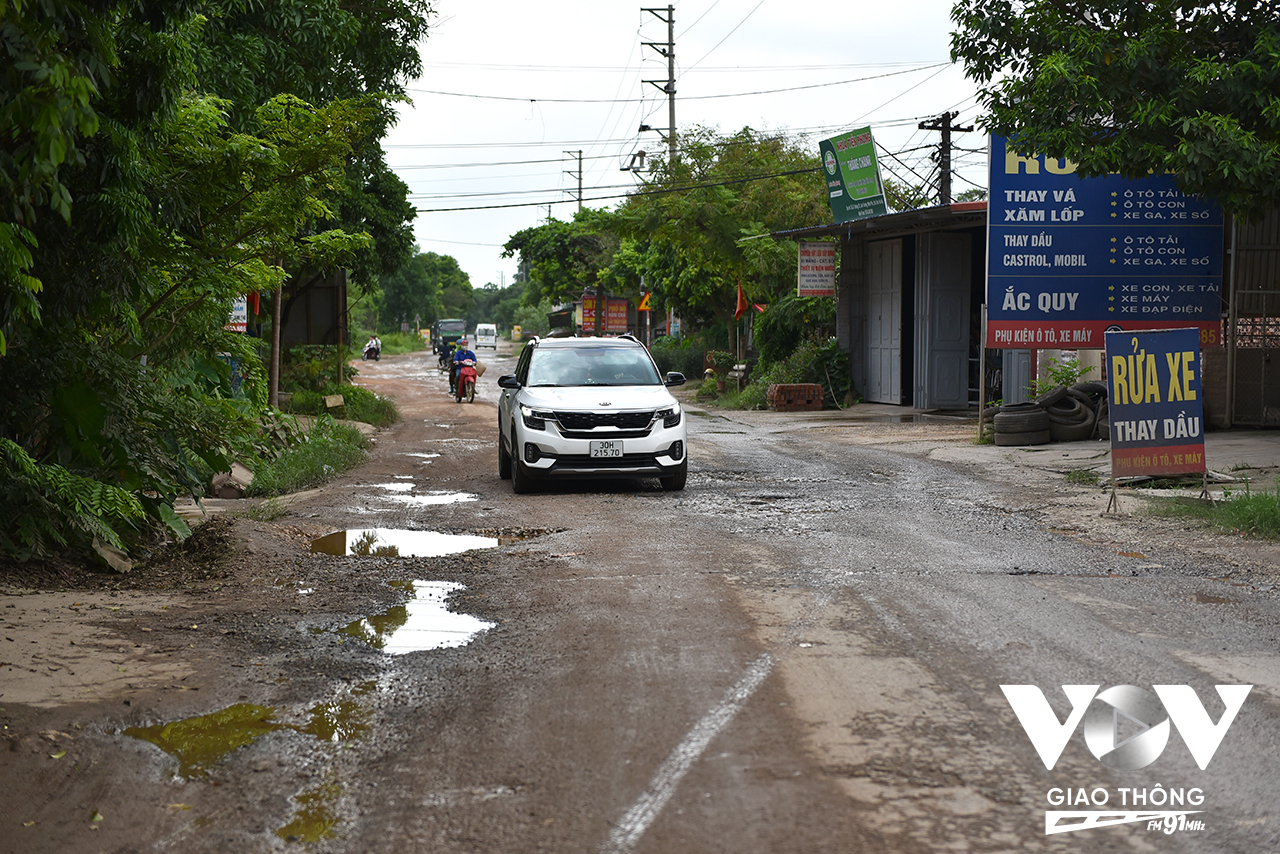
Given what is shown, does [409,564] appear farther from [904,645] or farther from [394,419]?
[394,419]

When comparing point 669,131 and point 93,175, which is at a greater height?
point 669,131

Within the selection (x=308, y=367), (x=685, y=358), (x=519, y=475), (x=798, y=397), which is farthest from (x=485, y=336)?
(x=519, y=475)

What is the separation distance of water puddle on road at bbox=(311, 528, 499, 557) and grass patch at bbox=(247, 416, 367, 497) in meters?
1.64

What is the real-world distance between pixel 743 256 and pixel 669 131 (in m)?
11.3

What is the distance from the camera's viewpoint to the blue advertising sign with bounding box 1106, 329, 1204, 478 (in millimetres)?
10281

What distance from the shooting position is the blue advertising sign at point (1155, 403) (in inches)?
405

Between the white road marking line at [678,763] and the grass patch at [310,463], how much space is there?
686 cm

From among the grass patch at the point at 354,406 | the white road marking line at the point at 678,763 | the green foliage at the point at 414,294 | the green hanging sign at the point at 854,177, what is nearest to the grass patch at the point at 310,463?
the grass patch at the point at 354,406

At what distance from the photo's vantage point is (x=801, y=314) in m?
31.0

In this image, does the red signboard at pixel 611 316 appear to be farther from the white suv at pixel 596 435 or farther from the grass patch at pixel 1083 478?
the white suv at pixel 596 435

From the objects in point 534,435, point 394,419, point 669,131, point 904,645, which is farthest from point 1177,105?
point 669,131

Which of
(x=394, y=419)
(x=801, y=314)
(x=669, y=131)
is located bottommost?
(x=394, y=419)

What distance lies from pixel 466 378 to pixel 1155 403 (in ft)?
72.6

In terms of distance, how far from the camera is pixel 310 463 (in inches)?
535
